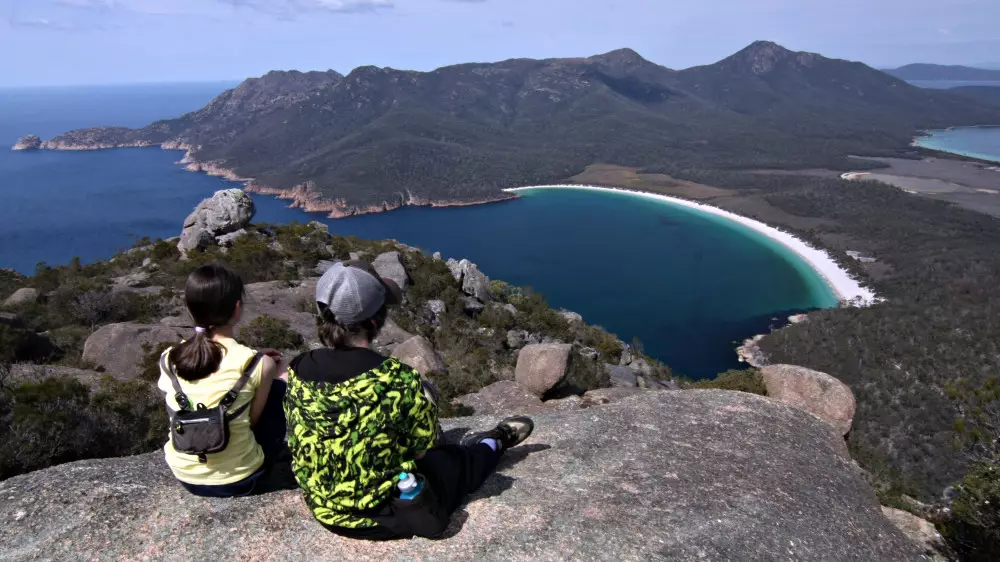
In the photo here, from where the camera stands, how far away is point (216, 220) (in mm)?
24812

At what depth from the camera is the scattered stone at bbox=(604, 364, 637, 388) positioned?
15528 mm

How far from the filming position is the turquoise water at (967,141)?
15450cm

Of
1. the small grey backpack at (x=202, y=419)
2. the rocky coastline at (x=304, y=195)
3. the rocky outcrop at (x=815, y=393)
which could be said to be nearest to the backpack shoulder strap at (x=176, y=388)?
the small grey backpack at (x=202, y=419)

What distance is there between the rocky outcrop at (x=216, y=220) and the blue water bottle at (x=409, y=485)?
24.0 meters

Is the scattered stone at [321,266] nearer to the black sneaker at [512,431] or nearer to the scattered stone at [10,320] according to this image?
the scattered stone at [10,320]

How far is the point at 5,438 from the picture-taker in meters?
5.57

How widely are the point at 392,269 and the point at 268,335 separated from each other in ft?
26.4

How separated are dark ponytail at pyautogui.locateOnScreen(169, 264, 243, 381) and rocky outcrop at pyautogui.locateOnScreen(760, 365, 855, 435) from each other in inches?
331

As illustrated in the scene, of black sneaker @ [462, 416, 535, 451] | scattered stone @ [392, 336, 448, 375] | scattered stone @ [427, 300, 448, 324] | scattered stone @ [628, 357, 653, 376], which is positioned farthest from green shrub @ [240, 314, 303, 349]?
scattered stone @ [628, 357, 653, 376]

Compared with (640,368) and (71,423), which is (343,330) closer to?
(71,423)

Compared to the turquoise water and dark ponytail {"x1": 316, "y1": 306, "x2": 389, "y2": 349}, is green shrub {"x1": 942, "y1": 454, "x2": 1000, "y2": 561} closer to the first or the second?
dark ponytail {"x1": 316, "y1": 306, "x2": 389, "y2": 349}

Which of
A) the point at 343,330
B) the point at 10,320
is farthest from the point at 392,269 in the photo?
the point at 343,330

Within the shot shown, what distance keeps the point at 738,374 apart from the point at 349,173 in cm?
11776

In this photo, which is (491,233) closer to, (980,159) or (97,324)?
(97,324)
